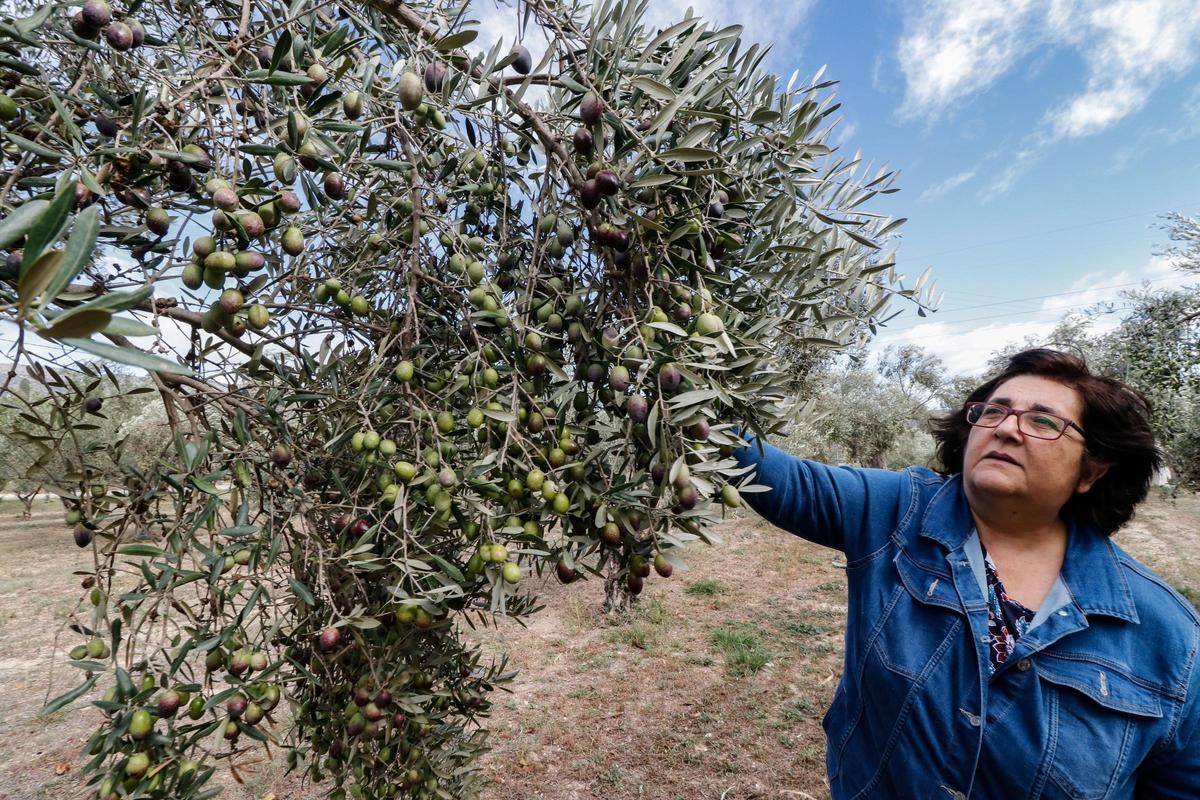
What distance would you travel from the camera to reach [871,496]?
207 centimetres

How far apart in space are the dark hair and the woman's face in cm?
5

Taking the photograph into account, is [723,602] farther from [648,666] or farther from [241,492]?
[241,492]

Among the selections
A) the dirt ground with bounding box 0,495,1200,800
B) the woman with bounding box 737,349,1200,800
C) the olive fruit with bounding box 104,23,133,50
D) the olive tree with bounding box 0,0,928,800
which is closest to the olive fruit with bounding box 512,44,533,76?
the olive tree with bounding box 0,0,928,800

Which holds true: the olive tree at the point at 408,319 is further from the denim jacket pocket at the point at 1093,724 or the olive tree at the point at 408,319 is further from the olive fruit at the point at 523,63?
the denim jacket pocket at the point at 1093,724

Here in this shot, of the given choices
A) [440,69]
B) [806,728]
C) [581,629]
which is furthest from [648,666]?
[440,69]

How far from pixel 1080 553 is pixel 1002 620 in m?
0.33

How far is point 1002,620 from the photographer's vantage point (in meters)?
1.79

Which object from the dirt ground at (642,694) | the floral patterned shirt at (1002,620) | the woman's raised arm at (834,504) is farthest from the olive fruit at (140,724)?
the floral patterned shirt at (1002,620)

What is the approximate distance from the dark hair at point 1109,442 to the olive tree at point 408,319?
0.69 meters

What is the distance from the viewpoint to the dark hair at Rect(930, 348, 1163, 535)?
187 cm

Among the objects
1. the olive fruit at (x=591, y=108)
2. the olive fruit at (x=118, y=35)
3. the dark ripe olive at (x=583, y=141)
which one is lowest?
the dark ripe olive at (x=583, y=141)

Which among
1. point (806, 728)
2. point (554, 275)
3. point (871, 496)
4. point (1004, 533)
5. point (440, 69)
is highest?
point (440, 69)

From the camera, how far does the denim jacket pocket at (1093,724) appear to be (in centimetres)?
152

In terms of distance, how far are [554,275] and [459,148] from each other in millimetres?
591
